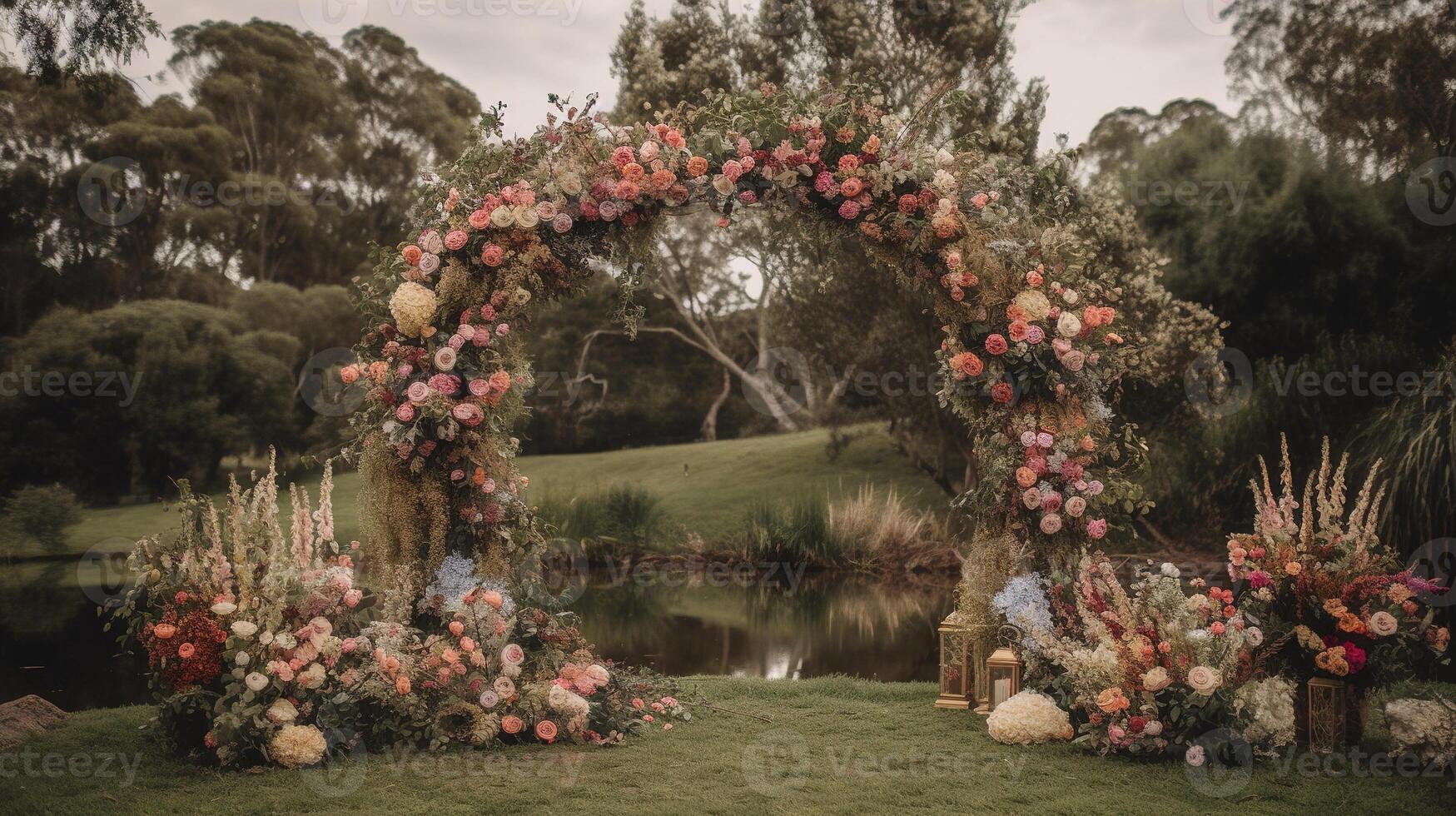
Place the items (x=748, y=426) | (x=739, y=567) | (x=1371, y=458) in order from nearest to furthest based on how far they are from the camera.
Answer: (x=1371, y=458), (x=739, y=567), (x=748, y=426)

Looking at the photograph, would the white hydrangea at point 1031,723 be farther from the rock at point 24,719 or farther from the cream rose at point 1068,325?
the rock at point 24,719

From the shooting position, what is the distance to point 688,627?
10.4 meters

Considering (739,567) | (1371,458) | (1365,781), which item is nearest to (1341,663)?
(1365,781)

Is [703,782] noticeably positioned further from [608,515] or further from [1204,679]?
[608,515]

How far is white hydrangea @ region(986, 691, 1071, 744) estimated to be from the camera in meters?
5.71

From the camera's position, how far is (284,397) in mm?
19641

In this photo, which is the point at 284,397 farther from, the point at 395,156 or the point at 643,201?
the point at 643,201

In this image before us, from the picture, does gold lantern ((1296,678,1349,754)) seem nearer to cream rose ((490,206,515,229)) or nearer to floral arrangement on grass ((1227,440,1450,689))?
floral arrangement on grass ((1227,440,1450,689))

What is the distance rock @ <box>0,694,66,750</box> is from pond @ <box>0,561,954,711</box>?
34.8 inches

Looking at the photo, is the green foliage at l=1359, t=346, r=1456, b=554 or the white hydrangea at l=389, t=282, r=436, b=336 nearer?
the white hydrangea at l=389, t=282, r=436, b=336

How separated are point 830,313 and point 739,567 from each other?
3.89 metres
